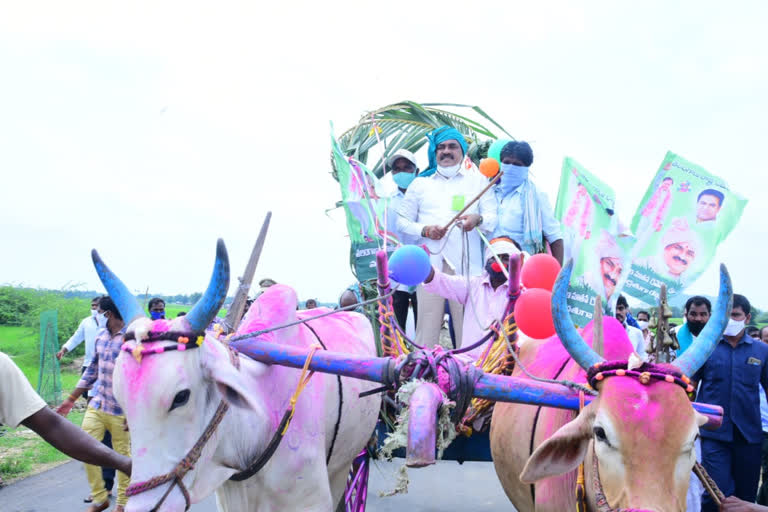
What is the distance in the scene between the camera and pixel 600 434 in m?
2.17

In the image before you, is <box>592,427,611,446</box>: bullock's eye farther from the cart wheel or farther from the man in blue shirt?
the man in blue shirt

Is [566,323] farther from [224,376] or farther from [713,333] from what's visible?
[224,376]

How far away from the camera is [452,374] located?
2.49 meters

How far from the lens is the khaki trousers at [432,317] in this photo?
15.2 ft

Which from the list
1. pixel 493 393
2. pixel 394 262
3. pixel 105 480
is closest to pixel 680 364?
pixel 493 393

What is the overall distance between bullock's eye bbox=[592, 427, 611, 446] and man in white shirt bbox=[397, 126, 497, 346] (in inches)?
88.6

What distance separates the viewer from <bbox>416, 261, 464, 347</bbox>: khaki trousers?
4641 mm

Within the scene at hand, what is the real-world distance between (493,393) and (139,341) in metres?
1.41

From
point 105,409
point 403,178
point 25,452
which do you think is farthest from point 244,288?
point 25,452

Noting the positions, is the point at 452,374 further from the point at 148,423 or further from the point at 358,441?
the point at 358,441

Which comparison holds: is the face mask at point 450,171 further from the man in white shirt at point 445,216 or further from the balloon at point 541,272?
the balloon at point 541,272

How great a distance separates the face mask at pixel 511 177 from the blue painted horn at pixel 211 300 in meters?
2.79

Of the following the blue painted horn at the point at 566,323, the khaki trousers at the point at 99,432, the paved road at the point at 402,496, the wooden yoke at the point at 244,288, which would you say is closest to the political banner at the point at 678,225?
the blue painted horn at the point at 566,323

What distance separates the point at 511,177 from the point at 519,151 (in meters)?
0.20
